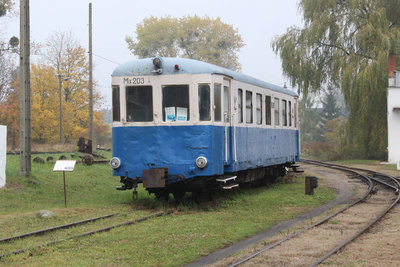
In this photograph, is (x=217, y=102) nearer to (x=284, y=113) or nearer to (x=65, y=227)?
(x=65, y=227)

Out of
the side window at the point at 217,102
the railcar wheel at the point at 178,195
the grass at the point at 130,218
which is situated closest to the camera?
the grass at the point at 130,218

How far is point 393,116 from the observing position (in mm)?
32250

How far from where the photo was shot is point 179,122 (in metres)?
12.2

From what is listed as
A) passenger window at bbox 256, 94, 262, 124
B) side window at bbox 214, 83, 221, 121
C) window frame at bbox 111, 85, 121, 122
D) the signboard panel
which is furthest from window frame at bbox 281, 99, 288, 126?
the signboard panel

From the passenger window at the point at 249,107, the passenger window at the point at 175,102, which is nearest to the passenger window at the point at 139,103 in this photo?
the passenger window at the point at 175,102

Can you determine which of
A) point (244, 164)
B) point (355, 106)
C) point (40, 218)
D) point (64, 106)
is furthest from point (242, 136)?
point (64, 106)

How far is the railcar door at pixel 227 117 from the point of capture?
12828mm

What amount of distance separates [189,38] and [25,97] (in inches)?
1914

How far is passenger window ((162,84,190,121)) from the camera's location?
12250 mm

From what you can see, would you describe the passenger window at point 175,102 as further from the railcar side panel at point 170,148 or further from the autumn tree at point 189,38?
the autumn tree at point 189,38

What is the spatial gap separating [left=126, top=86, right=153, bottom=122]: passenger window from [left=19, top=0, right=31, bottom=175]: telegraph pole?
474cm

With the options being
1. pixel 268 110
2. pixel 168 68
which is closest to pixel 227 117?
pixel 168 68

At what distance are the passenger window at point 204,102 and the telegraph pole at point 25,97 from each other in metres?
6.17

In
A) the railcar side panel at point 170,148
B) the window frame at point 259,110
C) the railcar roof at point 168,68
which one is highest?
the railcar roof at point 168,68
